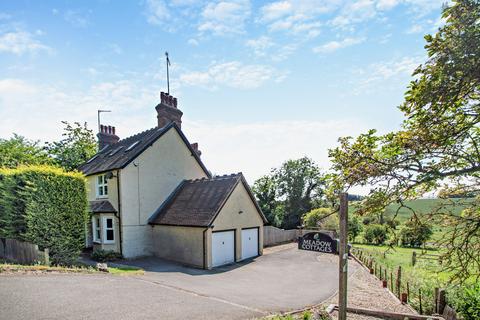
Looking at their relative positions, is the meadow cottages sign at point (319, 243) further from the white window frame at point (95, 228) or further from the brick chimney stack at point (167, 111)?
the white window frame at point (95, 228)

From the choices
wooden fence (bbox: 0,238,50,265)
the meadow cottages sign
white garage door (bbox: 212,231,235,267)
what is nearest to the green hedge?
wooden fence (bbox: 0,238,50,265)

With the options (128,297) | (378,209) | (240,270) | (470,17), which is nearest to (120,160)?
(240,270)

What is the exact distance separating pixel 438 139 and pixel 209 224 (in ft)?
42.6

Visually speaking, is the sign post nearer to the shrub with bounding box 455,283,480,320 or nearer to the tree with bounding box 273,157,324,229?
the shrub with bounding box 455,283,480,320

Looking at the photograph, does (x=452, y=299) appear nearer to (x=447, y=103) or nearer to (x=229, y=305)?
(x=229, y=305)

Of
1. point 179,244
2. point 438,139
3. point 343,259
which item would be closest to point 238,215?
point 179,244

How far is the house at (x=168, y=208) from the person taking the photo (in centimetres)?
→ 1684

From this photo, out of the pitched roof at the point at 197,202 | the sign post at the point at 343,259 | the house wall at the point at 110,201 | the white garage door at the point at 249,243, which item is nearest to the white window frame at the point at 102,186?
the house wall at the point at 110,201

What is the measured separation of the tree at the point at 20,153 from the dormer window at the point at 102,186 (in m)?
10.8

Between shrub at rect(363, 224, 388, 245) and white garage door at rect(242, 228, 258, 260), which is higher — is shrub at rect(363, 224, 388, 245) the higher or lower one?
the lower one

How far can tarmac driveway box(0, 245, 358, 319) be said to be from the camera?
6.99 meters

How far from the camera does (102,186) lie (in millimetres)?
19781

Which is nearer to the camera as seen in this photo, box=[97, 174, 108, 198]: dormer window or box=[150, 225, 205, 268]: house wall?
box=[150, 225, 205, 268]: house wall

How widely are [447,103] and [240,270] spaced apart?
556 inches
